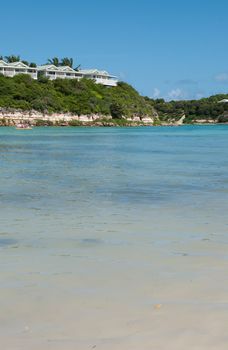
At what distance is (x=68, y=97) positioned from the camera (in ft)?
377

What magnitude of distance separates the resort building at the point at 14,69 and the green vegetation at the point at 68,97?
3.04 m

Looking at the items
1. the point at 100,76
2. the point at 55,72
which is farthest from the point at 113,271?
the point at 100,76

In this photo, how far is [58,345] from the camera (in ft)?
12.7

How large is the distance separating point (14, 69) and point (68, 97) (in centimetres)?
1534

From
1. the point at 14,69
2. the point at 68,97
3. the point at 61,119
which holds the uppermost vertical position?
the point at 14,69

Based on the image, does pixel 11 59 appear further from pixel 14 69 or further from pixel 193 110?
pixel 193 110

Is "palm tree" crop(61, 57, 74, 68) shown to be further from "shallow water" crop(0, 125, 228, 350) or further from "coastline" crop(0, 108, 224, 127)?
"shallow water" crop(0, 125, 228, 350)

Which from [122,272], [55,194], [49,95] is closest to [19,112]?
[49,95]

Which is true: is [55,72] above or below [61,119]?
above

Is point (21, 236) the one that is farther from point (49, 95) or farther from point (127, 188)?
point (49, 95)

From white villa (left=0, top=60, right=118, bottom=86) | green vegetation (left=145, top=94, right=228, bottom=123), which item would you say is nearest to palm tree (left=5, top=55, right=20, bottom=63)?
white villa (left=0, top=60, right=118, bottom=86)

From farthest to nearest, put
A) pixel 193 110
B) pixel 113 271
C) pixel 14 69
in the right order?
1. pixel 193 110
2. pixel 14 69
3. pixel 113 271

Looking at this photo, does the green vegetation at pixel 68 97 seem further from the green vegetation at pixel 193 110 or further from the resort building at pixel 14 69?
the green vegetation at pixel 193 110

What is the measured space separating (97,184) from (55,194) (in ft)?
7.66
